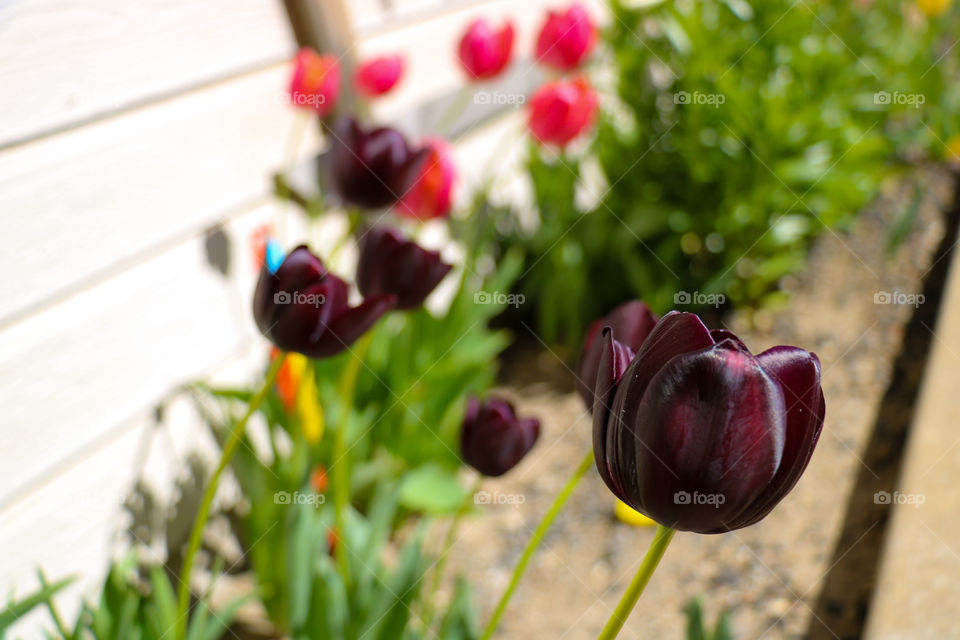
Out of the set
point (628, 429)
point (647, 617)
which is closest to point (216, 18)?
point (628, 429)

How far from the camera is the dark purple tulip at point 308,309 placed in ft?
2.14

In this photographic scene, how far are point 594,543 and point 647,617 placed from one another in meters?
0.19

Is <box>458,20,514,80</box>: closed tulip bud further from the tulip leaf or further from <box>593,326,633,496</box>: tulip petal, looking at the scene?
<box>593,326,633,496</box>: tulip petal

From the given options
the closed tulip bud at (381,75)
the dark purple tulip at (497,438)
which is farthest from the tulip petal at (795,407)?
the closed tulip bud at (381,75)

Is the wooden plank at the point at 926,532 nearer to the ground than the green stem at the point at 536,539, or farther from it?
nearer to the ground

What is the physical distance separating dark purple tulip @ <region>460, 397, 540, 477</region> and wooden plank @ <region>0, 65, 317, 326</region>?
2.17ft

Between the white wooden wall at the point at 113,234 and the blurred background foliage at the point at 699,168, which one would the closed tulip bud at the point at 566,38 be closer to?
the blurred background foliage at the point at 699,168

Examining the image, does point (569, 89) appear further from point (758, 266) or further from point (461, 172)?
point (758, 266)

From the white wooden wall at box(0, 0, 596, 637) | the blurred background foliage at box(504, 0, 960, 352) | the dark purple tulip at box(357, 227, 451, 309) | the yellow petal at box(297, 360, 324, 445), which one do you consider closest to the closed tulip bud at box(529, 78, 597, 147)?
the blurred background foliage at box(504, 0, 960, 352)

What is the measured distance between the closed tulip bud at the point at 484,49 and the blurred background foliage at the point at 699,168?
0.40 metres

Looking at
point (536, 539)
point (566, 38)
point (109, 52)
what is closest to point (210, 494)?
point (536, 539)

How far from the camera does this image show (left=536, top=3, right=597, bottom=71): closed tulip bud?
1555mm

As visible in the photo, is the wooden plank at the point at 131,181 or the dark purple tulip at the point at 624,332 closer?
the dark purple tulip at the point at 624,332

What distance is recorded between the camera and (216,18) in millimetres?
1269
